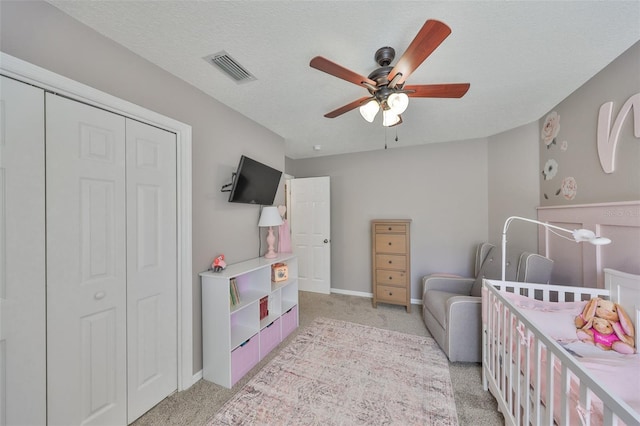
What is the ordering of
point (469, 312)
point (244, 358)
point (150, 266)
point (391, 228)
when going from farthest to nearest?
point (391, 228) < point (469, 312) < point (244, 358) < point (150, 266)

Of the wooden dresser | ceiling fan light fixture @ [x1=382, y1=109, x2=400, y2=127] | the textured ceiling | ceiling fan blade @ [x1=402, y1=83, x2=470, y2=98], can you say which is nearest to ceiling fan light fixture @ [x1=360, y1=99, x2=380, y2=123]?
ceiling fan light fixture @ [x1=382, y1=109, x2=400, y2=127]

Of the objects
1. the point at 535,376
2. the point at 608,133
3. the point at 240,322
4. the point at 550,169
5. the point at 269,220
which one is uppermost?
the point at 608,133

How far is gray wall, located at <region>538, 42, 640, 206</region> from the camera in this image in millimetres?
1405

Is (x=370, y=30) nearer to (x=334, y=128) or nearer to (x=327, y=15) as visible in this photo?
(x=327, y=15)

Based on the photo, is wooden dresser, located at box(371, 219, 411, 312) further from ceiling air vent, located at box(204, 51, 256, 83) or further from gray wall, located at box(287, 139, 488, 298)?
ceiling air vent, located at box(204, 51, 256, 83)

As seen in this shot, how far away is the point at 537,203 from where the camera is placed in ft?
7.91

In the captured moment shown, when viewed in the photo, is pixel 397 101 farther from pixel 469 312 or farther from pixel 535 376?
pixel 469 312

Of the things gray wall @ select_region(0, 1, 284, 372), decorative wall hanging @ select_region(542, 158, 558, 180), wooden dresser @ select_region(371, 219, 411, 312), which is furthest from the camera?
wooden dresser @ select_region(371, 219, 411, 312)

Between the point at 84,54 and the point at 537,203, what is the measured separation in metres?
3.93

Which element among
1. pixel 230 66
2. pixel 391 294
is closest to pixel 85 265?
pixel 230 66

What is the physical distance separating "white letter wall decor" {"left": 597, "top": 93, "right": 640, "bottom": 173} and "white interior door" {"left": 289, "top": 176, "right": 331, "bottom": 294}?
276cm

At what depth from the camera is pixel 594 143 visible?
170 centimetres

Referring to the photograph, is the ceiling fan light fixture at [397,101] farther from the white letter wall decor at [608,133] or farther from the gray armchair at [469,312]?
the gray armchair at [469,312]

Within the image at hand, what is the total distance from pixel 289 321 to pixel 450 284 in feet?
6.31
